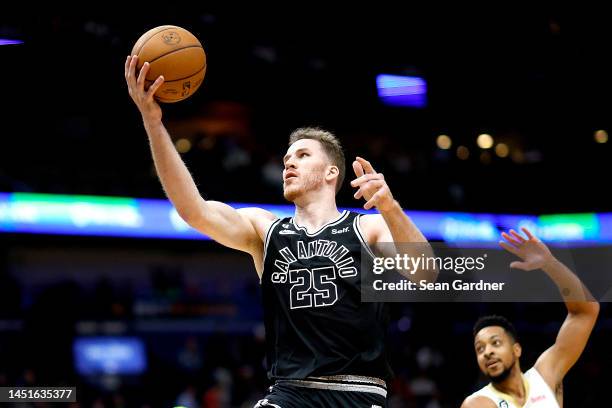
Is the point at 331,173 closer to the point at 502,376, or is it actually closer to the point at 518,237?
the point at 518,237

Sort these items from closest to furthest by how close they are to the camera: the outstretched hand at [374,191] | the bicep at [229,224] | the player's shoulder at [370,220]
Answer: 1. the outstretched hand at [374,191]
2. the bicep at [229,224]
3. the player's shoulder at [370,220]

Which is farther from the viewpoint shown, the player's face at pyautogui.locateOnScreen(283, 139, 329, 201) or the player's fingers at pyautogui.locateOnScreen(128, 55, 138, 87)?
the player's face at pyautogui.locateOnScreen(283, 139, 329, 201)

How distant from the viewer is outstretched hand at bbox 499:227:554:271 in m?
5.19

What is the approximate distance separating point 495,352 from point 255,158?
1094cm

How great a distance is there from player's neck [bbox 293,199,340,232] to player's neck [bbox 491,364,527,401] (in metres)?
2.00

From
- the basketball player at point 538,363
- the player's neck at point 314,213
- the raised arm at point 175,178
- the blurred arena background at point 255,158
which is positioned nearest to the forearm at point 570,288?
the basketball player at point 538,363

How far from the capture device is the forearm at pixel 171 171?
4.20 meters

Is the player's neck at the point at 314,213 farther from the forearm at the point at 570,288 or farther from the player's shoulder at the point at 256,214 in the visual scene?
the forearm at the point at 570,288

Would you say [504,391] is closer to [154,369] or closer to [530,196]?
[154,369]

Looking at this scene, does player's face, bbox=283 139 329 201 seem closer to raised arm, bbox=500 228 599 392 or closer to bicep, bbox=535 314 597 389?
raised arm, bbox=500 228 599 392

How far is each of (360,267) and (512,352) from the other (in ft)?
6.74

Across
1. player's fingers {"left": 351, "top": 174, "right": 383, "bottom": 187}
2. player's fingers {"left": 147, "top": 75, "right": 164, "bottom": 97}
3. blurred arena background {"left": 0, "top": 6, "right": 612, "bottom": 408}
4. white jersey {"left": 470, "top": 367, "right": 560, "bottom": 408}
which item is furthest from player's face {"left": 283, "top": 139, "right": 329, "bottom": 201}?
blurred arena background {"left": 0, "top": 6, "right": 612, "bottom": 408}

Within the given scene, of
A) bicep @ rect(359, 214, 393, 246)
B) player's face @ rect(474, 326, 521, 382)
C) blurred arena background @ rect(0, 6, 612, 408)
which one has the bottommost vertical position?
player's face @ rect(474, 326, 521, 382)

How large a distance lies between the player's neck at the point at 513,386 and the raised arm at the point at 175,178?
2358 millimetres
